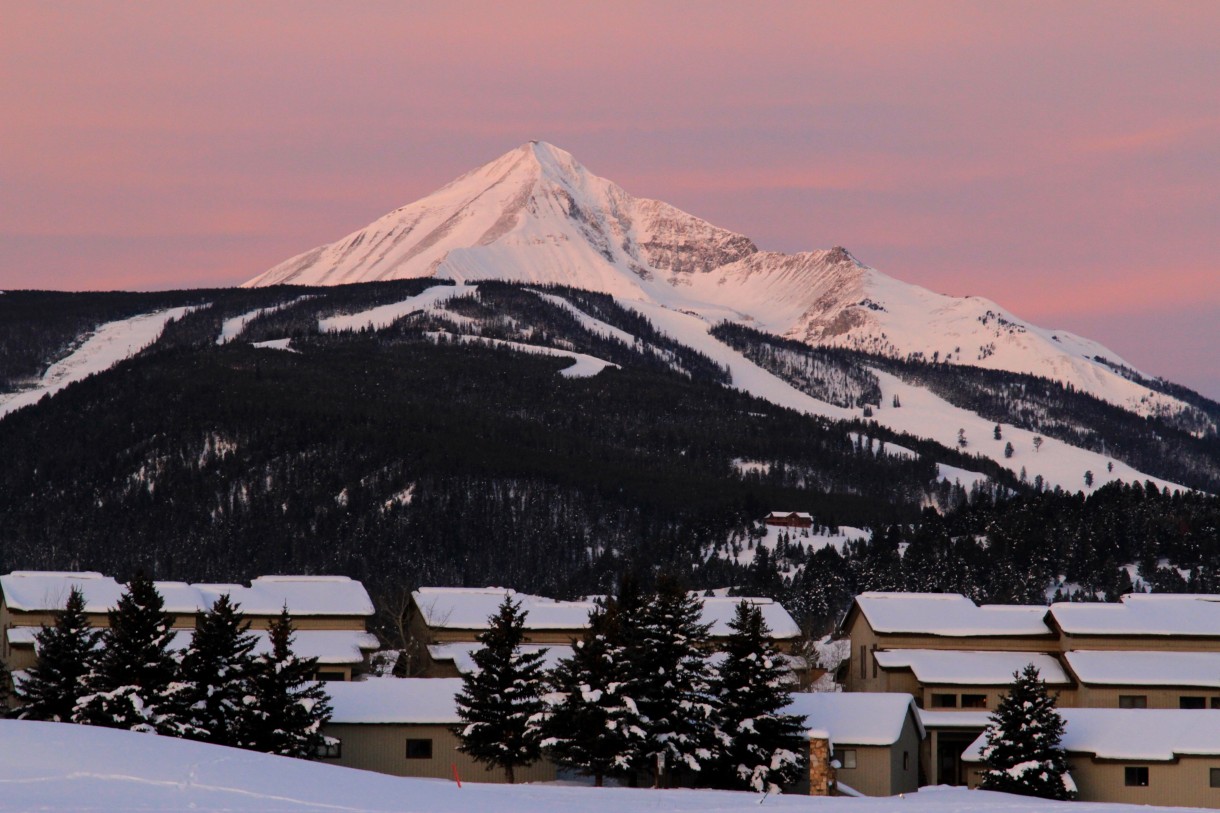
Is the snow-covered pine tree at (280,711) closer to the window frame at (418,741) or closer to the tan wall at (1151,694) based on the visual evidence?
the window frame at (418,741)

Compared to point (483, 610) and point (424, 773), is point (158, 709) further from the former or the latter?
point (483, 610)

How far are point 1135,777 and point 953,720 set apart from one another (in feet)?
40.4

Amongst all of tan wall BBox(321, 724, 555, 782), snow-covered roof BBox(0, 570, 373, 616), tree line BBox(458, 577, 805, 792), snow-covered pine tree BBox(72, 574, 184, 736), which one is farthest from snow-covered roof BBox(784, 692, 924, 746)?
snow-covered roof BBox(0, 570, 373, 616)

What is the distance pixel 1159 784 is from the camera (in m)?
67.3

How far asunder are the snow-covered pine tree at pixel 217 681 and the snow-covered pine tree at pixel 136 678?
25.0 inches

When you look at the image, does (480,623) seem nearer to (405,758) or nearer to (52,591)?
(405,758)

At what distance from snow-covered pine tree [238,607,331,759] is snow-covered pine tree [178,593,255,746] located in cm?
35

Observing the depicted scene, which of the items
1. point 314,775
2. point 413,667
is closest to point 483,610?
point 413,667

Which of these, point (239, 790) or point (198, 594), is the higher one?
point (198, 594)

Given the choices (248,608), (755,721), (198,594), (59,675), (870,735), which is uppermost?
(198,594)

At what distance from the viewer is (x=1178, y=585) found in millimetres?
157625

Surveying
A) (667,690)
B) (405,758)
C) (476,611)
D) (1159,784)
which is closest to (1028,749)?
(1159,784)

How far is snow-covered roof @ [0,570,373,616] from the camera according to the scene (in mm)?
86438

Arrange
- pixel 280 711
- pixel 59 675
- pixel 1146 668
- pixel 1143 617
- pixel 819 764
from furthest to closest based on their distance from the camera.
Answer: pixel 1143 617
pixel 1146 668
pixel 59 675
pixel 280 711
pixel 819 764
